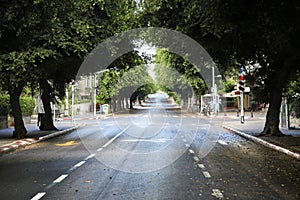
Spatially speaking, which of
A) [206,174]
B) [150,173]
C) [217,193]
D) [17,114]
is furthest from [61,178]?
[17,114]

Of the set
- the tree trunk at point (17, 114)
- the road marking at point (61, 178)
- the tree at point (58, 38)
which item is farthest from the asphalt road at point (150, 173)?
the tree trunk at point (17, 114)

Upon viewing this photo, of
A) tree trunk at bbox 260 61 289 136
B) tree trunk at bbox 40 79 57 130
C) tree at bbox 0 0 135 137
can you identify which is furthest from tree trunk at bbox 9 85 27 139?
tree trunk at bbox 260 61 289 136

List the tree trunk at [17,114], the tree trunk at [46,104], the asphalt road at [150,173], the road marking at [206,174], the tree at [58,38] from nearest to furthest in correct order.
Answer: the asphalt road at [150,173], the road marking at [206,174], the tree at [58,38], the tree trunk at [17,114], the tree trunk at [46,104]

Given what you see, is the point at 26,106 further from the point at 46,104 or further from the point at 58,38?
the point at 58,38

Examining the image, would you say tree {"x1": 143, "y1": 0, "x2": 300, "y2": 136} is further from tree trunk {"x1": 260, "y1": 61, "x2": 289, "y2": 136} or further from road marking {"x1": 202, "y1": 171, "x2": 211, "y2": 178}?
road marking {"x1": 202, "y1": 171, "x2": 211, "y2": 178}

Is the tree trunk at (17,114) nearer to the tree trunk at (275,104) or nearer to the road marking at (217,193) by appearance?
the tree trunk at (275,104)

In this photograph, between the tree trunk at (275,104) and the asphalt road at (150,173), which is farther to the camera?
the tree trunk at (275,104)

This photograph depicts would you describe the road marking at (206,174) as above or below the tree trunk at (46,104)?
below

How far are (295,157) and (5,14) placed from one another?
10430mm

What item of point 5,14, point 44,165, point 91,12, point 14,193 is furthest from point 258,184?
point 91,12

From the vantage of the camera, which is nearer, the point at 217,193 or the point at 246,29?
the point at 217,193

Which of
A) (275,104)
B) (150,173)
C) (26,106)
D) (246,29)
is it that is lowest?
(150,173)

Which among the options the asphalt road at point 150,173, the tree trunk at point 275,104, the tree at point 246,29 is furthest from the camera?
the tree trunk at point 275,104

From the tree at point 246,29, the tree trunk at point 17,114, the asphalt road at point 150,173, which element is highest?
the tree at point 246,29
